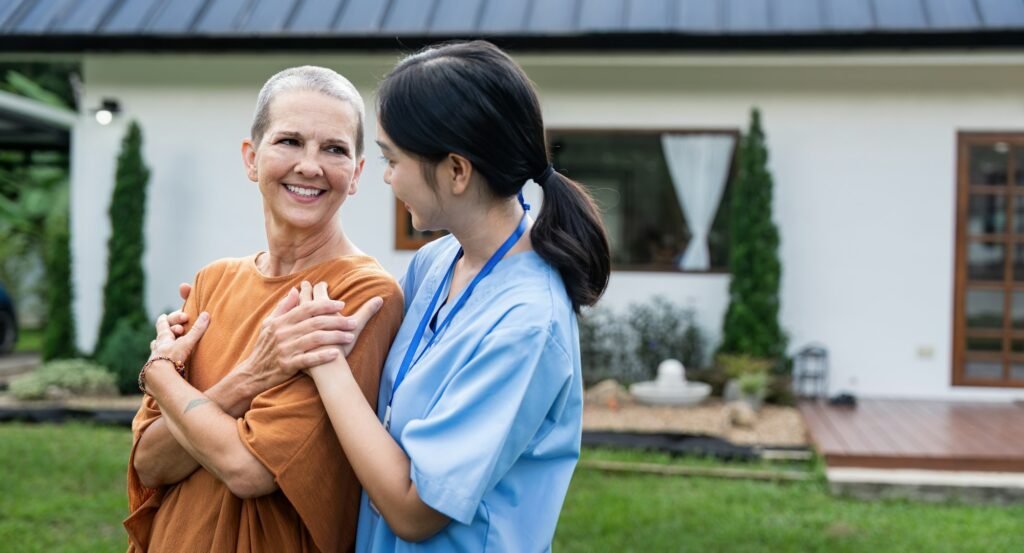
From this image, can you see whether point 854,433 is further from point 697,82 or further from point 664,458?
point 697,82

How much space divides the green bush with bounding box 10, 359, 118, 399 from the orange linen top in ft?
23.9

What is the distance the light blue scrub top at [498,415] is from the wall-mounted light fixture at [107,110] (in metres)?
8.94

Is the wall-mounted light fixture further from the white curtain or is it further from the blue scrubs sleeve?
the blue scrubs sleeve

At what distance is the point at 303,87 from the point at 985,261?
852 centimetres

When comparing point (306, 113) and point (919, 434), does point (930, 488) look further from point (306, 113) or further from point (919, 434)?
point (306, 113)

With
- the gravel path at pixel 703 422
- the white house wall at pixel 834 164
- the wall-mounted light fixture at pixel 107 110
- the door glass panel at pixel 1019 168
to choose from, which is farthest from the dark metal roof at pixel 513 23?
the gravel path at pixel 703 422

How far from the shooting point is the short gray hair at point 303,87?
1880mm

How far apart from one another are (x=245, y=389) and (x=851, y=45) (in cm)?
780

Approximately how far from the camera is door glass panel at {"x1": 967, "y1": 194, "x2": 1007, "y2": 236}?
8.88m

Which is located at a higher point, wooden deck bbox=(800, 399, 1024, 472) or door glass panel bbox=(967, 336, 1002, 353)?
door glass panel bbox=(967, 336, 1002, 353)

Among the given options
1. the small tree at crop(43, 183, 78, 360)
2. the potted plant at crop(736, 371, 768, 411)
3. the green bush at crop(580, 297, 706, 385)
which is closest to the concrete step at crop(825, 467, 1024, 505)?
the potted plant at crop(736, 371, 768, 411)

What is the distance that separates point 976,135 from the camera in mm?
8852

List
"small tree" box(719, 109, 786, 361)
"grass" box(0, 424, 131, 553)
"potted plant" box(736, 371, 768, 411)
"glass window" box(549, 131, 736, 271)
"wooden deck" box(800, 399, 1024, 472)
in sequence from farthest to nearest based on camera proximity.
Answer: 1. "glass window" box(549, 131, 736, 271)
2. "small tree" box(719, 109, 786, 361)
3. "potted plant" box(736, 371, 768, 411)
4. "wooden deck" box(800, 399, 1024, 472)
5. "grass" box(0, 424, 131, 553)

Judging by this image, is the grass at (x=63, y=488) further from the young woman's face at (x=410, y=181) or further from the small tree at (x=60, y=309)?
the young woman's face at (x=410, y=181)
